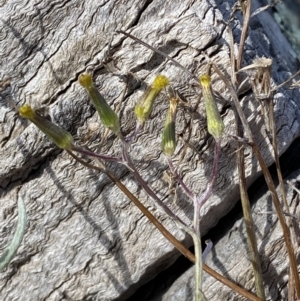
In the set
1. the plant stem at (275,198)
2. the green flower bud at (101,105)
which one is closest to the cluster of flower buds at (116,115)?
the green flower bud at (101,105)

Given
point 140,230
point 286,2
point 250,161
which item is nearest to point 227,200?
point 250,161

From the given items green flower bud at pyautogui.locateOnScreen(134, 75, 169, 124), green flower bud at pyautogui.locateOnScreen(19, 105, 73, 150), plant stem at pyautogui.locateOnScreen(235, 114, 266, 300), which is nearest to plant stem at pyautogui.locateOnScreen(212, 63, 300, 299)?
plant stem at pyautogui.locateOnScreen(235, 114, 266, 300)

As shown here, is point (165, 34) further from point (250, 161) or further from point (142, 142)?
point (250, 161)

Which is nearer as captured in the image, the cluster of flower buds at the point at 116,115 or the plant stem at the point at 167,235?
the cluster of flower buds at the point at 116,115

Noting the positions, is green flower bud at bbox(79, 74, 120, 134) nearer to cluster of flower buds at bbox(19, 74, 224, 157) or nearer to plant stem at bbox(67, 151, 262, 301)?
cluster of flower buds at bbox(19, 74, 224, 157)

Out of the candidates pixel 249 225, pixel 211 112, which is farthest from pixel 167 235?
pixel 211 112

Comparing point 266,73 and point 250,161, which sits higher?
point 266,73

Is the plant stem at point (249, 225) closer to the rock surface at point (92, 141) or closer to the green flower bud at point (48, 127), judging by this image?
the rock surface at point (92, 141)

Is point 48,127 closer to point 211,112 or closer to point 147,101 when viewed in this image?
point 147,101
